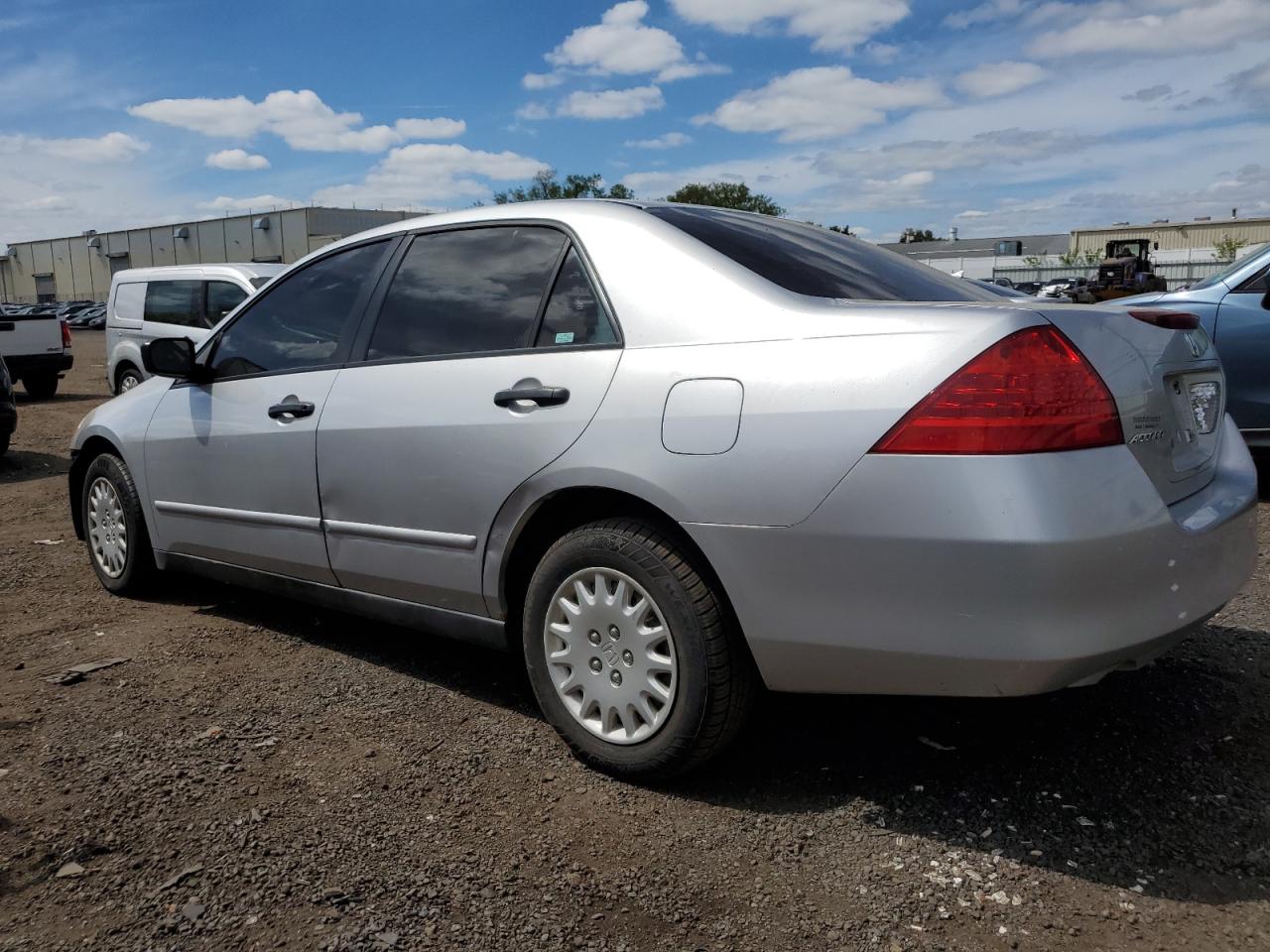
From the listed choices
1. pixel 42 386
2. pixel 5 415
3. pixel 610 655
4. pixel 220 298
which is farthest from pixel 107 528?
pixel 42 386

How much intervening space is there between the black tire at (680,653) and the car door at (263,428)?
4.20 feet

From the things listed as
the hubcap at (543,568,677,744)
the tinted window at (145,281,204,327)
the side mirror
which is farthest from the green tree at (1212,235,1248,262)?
the hubcap at (543,568,677,744)

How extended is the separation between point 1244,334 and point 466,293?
17.0 feet

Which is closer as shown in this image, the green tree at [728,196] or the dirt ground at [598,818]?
the dirt ground at [598,818]

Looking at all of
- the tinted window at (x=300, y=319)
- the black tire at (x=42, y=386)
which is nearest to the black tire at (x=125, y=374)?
the black tire at (x=42, y=386)

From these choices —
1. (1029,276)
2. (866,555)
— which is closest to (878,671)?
(866,555)

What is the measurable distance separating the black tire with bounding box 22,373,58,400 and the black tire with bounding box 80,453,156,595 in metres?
13.9

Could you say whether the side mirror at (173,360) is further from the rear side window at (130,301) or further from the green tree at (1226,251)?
the green tree at (1226,251)

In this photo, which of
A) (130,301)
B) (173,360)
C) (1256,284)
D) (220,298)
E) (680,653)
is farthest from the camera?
(130,301)

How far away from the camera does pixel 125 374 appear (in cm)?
1312

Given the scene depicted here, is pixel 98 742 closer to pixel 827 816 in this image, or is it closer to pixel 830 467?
pixel 827 816

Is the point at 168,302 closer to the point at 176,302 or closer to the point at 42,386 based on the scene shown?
the point at 176,302

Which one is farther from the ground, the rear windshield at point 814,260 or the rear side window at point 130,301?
the rear side window at point 130,301

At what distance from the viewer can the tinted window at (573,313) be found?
9.60 feet
